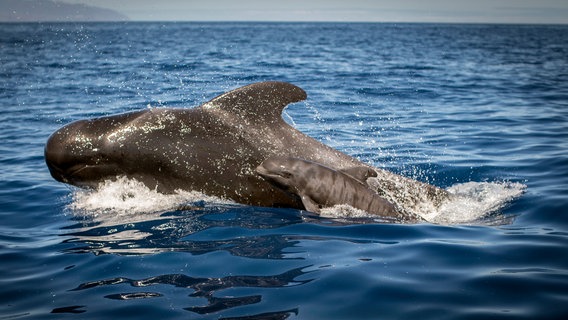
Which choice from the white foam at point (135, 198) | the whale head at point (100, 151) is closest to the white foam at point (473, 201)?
the white foam at point (135, 198)

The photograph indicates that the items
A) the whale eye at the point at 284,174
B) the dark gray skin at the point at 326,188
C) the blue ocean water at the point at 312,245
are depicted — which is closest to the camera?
the blue ocean water at the point at 312,245

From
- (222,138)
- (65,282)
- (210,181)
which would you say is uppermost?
(222,138)

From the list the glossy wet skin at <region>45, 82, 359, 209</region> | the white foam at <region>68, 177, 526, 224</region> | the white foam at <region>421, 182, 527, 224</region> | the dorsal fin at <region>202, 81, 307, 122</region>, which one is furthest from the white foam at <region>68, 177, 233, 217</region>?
the white foam at <region>421, 182, 527, 224</region>

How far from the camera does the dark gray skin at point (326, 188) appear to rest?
7809mm

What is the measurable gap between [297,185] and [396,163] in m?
4.51

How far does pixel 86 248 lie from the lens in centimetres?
680

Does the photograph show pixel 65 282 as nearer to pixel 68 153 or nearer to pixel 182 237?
pixel 182 237

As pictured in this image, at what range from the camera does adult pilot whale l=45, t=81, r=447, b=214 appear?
7.89 metres

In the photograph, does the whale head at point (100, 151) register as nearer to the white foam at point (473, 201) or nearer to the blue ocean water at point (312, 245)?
the blue ocean water at point (312, 245)

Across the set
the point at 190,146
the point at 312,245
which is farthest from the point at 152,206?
the point at 312,245

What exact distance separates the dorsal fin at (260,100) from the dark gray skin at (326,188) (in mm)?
711

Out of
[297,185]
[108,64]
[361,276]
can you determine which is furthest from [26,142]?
[108,64]

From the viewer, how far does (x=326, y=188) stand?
26.0 feet

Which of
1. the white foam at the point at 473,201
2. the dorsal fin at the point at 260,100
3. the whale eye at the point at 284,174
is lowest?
the white foam at the point at 473,201
